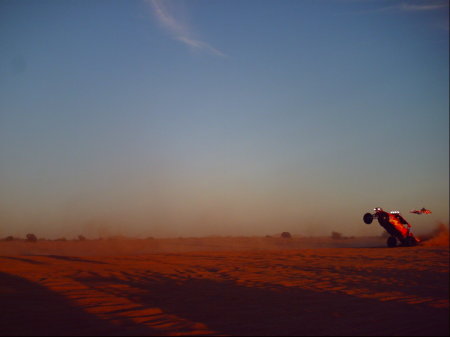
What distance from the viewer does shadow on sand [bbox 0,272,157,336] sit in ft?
21.2

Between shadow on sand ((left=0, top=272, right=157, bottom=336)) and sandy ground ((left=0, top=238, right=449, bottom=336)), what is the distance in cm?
2

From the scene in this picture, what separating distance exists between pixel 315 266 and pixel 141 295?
732cm

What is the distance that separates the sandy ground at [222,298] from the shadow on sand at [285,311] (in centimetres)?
2

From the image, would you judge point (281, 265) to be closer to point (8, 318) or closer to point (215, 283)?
point (215, 283)

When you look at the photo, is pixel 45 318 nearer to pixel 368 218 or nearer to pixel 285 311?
pixel 285 311

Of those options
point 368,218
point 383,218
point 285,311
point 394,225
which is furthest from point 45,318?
point 394,225

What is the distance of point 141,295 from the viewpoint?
9.31m

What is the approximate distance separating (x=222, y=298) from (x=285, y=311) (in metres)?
1.71

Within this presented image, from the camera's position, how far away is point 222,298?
9.12 meters

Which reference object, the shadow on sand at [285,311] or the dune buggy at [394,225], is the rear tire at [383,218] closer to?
the dune buggy at [394,225]

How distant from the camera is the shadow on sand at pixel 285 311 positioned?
6.68 meters

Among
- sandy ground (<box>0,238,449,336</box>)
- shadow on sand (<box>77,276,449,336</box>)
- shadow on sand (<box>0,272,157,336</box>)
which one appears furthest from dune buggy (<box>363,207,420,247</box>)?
shadow on sand (<box>0,272,157,336</box>)

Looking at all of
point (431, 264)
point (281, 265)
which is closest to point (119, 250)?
point (281, 265)

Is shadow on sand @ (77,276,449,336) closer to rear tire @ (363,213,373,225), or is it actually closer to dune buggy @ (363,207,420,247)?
rear tire @ (363,213,373,225)
